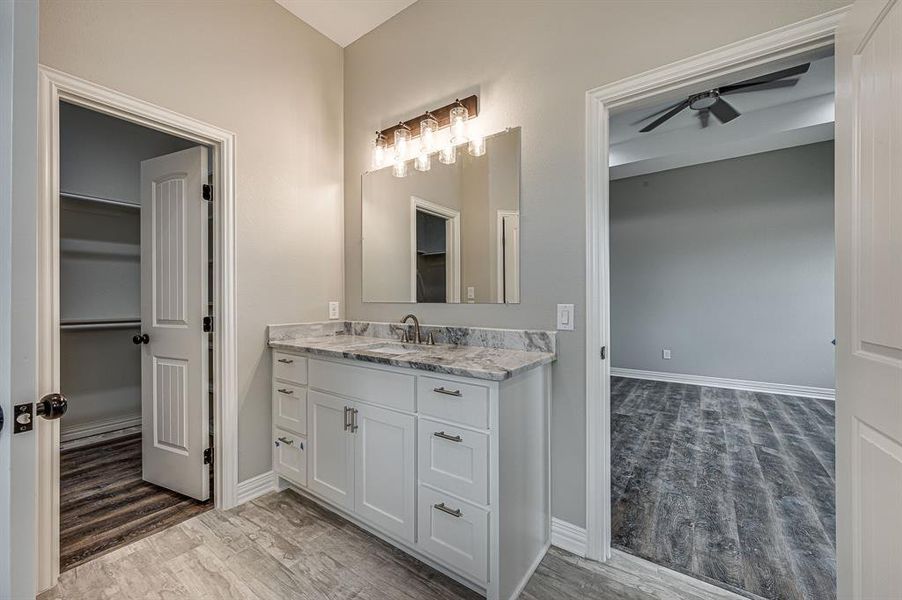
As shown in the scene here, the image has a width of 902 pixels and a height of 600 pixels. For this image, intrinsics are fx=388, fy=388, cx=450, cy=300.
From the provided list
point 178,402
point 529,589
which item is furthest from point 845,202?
point 178,402

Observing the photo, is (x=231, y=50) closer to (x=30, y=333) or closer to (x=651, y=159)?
(x=30, y=333)

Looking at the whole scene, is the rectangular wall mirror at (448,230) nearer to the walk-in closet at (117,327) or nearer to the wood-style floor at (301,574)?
the walk-in closet at (117,327)

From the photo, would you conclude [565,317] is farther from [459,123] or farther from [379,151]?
[379,151]

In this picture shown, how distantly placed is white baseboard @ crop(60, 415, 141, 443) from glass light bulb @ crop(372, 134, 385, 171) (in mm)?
3019

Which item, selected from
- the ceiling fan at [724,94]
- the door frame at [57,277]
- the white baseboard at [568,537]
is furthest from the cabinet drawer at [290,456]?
Result: the ceiling fan at [724,94]

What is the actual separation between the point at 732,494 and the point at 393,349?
2168mm

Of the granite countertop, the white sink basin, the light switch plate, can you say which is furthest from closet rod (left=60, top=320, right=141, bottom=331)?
the light switch plate

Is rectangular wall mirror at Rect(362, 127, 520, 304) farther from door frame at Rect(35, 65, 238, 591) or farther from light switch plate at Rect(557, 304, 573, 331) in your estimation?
door frame at Rect(35, 65, 238, 591)

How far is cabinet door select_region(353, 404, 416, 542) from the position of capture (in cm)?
168

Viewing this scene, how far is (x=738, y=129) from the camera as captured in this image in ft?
13.8

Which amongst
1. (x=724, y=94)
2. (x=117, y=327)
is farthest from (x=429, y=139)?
(x=117, y=327)

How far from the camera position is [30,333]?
75cm

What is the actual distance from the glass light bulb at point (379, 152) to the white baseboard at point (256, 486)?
2.06 meters

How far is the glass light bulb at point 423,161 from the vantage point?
2350 mm
